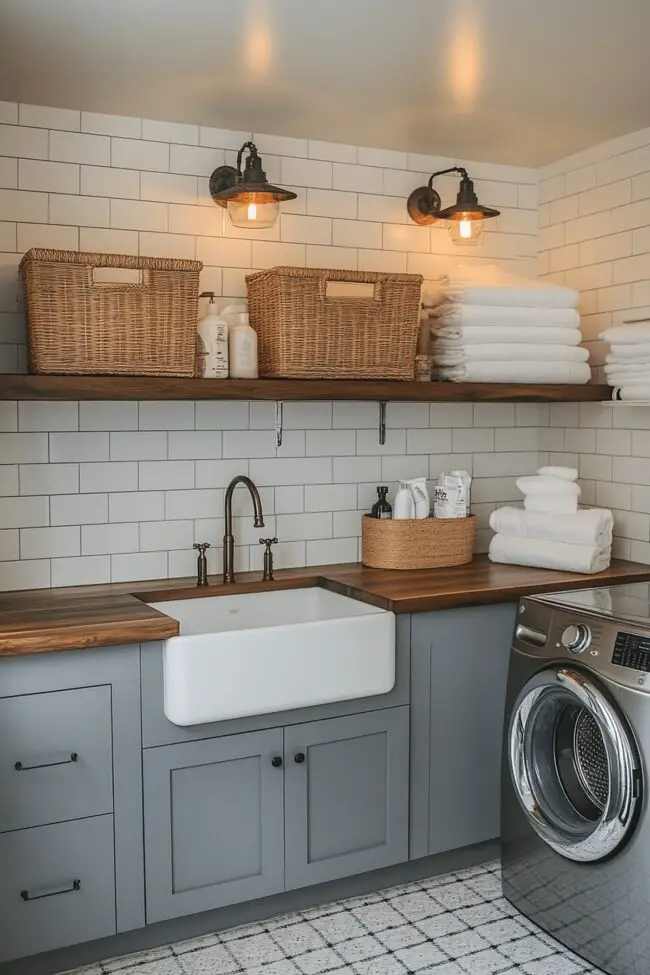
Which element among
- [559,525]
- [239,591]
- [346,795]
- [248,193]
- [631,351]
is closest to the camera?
[346,795]

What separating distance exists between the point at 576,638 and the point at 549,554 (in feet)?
2.83

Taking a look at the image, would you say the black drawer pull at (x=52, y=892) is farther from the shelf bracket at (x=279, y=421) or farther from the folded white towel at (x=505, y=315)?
the folded white towel at (x=505, y=315)

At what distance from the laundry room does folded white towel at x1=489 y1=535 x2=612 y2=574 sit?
0.02 meters

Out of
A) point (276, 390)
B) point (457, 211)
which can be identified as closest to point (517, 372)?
point (457, 211)

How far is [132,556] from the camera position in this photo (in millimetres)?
3365

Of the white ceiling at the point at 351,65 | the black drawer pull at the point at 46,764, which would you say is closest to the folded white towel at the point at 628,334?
the white ceiling at the point at 351,65

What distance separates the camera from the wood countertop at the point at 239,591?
8.46ft

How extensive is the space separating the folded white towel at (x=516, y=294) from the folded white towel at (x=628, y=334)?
0.67ft

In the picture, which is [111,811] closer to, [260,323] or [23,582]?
[23,582]

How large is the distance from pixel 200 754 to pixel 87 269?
140 centimetres

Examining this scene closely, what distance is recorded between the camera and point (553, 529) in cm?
354

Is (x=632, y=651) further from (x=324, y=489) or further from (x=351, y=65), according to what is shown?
(x=351, y=65)

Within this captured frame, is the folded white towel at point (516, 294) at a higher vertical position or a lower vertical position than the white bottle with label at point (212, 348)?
higher

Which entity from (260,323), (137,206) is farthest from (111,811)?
(137,206)
